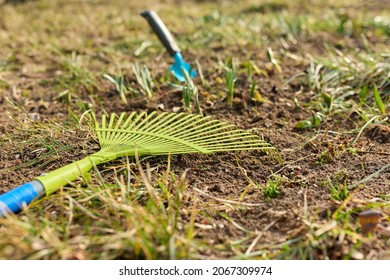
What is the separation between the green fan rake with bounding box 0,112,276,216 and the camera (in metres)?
2.18

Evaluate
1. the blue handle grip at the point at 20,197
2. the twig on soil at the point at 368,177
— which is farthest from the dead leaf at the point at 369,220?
the blue handle grip at the point at 20,197

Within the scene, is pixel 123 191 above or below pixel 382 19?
above

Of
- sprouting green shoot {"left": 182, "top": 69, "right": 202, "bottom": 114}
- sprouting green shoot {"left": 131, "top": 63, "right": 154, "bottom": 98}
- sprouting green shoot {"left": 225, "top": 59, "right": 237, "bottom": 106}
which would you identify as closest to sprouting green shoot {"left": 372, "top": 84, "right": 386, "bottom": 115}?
sprouting green shoot {"left": 225, "top": 59, "right": 237, "bottom": 106}

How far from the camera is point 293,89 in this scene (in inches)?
127

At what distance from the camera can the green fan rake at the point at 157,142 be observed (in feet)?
7.14

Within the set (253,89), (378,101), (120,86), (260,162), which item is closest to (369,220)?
(260,162)

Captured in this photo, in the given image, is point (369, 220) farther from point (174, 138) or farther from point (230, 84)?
Answer: point (230, 84)

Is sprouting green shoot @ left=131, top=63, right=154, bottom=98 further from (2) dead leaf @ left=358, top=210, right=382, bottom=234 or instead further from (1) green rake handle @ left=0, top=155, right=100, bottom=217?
(2) dead leaf @ left=358, top=210, right=382, bottom=234

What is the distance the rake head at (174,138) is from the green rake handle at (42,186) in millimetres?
157

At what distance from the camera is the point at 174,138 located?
8.16 ft

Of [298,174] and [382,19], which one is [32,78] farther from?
[382,19]
